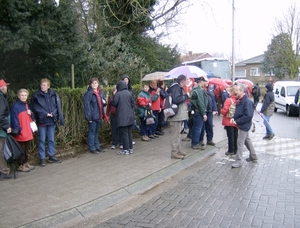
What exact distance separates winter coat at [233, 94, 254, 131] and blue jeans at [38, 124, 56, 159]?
4361 millimetres

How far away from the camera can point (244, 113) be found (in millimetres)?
7578

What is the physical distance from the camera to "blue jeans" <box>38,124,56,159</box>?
24.0 ft

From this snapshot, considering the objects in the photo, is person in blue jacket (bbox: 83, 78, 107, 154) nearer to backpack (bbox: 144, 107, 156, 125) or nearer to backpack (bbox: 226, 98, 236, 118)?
backpack (bbox: 144, 107, 156, 125)

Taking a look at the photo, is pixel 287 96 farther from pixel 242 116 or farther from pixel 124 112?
pixel 124 112

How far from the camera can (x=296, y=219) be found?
4664 millimetres

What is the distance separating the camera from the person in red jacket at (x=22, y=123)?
22.0 feet

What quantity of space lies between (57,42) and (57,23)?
1.52ft

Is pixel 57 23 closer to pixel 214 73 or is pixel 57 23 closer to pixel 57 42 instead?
pixel 57 42

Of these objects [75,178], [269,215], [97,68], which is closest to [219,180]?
[269,215]

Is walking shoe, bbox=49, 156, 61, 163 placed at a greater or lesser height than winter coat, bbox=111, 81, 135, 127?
lesser

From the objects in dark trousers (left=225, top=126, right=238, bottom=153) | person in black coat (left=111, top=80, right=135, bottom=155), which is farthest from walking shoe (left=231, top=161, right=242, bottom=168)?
person in black coat (left=111, top=80, right=135, bottom=155)

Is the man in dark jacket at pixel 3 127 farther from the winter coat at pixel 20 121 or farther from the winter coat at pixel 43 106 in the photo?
the winter coat at pixel 43 106

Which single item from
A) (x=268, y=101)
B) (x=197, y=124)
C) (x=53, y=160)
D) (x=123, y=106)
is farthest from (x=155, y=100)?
(x=53, y=160)

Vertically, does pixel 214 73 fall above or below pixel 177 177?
above
